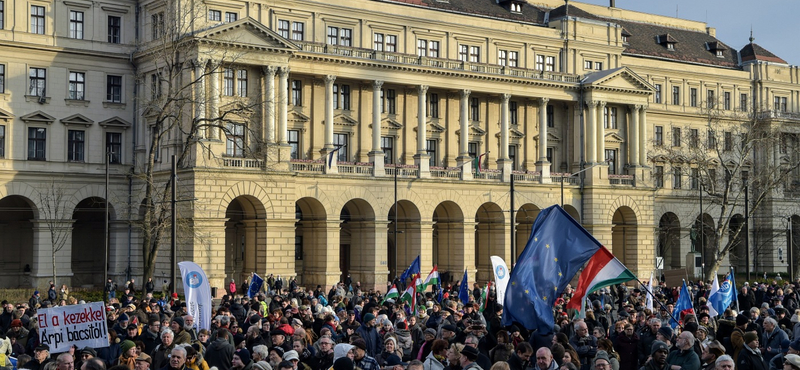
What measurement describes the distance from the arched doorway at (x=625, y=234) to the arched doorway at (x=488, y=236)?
9.57m

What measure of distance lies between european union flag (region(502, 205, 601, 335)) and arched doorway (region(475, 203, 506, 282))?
52494 millimetres

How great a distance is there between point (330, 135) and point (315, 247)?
6.46 metres

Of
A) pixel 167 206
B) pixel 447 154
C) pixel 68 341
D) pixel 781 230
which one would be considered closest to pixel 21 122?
pixel 167 206

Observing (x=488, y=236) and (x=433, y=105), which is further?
(x=488, y=236)

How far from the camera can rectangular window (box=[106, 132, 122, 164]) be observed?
62156mm

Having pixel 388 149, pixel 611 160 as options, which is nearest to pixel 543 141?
pixel 611 160

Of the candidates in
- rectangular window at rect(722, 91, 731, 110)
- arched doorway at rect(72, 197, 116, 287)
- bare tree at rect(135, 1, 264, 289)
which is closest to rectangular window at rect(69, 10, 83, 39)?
bare tree at rect(135, 1, 264, 289)

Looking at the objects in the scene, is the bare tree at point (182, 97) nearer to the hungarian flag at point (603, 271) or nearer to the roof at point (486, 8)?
the roof at point (486, 8)

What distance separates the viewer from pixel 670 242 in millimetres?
87250

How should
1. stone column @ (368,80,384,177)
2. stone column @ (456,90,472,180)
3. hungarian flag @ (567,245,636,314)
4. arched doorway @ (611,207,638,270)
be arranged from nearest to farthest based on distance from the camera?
hungarian flag @ (567,245,636,314) < stone column @ (368,80,384,177) < stone column @ (456,90,472,180) < arched doorway @ (611,207,638,270)

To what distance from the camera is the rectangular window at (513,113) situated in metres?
75.4

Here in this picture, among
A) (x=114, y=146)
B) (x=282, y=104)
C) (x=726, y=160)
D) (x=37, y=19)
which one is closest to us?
(x=37, y=19)

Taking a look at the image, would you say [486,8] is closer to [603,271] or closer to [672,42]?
[672,42]

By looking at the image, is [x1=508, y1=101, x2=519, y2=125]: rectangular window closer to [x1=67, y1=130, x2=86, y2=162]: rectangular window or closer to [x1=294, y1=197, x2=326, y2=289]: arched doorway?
[x1=294, y1=197, x2=326, y2=289]: arched doorway
